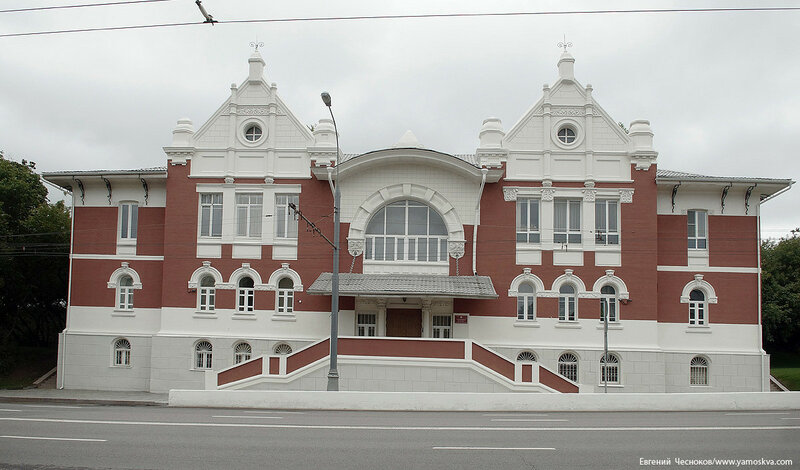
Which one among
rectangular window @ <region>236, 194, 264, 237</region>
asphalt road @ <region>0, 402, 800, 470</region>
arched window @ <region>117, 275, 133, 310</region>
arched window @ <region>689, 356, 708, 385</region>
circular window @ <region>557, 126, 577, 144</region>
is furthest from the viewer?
arched window @ <region>117, 275, 133, 310</region>

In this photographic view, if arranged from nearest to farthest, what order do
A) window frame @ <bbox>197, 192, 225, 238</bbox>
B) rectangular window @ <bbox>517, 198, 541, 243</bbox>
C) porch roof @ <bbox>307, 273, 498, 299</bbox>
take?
porch roof @ <bbox>307, 273, 498, 299</bbox> → rectangular window @ <bbox>517, 198, 541, 243</bbox> → window frame @ <bbox>197, 192, 225, 238</bbox>

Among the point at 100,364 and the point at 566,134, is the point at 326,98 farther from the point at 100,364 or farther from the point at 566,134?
the point at 100,364

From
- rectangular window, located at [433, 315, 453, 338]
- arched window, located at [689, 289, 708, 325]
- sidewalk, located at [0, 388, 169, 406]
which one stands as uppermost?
arched window, located at [689, 289, 708, 325]

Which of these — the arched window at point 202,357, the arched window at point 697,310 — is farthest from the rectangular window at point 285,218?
the arched window at point 697,310

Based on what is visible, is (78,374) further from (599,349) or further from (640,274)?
(640,274)

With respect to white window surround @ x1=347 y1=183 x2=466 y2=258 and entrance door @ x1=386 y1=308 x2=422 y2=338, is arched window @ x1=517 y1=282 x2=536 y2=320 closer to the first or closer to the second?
white window surround @ x1=347 y1=183 x2=466 y2=258

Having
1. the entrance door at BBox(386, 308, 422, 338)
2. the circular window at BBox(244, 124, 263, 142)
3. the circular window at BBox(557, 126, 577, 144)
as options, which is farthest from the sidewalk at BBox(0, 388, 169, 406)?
the circular window at BBox(557, 126, 577, 144)

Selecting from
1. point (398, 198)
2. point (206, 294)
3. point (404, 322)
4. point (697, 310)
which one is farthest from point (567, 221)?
point (206, 294)

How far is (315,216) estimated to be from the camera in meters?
26.5

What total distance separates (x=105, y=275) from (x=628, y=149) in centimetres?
2208

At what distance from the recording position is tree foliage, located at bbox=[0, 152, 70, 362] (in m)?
31.0

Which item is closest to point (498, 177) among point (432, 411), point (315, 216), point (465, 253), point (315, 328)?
point (465, 253)

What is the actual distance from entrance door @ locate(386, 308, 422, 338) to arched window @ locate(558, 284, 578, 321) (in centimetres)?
549

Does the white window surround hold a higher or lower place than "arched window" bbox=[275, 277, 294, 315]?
higher
